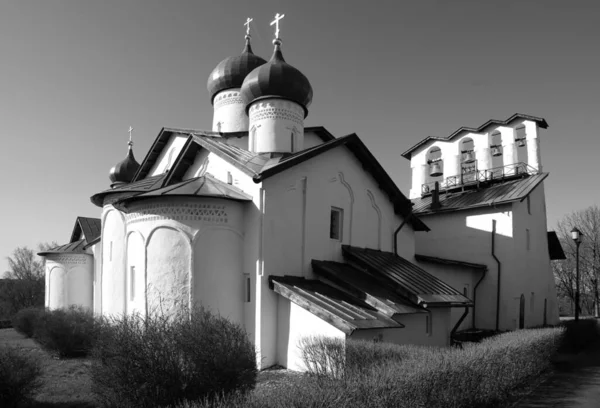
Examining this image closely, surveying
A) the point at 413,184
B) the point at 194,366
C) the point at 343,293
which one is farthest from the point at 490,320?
the point at 194,366

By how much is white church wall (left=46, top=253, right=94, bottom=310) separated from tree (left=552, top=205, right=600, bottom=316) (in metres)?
28.4

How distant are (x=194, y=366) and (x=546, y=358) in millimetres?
8119

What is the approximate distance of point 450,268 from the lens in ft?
61.2

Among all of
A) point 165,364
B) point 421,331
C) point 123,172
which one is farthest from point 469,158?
point 165,364

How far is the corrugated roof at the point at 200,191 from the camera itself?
1215 centimetres

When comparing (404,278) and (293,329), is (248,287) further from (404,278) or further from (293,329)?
(404,278)

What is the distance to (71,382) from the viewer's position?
10219 millimetres

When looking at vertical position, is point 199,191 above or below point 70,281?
above

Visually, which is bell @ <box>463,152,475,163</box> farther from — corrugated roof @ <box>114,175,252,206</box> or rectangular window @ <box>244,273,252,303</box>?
rectangular window @ <box>244,273,252,303</box>

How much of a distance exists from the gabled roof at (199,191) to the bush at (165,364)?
525cm

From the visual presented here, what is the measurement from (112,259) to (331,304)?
8.33 metres

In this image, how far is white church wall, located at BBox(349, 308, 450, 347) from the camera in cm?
1209

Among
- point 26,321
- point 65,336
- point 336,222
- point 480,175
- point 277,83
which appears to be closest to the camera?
point 65,336

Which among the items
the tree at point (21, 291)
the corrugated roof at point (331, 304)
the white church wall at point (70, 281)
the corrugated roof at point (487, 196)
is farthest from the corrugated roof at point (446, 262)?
the tree at point (21, 291)
